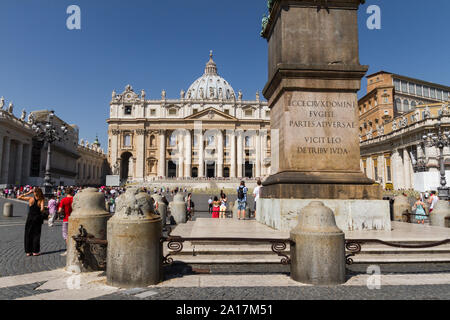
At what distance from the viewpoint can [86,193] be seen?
5.03m

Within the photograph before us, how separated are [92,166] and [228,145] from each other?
3489 centimetres

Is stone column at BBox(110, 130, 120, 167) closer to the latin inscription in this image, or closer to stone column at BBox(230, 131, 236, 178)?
stone column at BBox(230, 131, 236, 178)

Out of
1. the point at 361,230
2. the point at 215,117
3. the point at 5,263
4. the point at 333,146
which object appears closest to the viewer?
the point at 5,263

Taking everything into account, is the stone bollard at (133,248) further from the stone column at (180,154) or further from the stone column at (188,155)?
the stone column at (180,154)

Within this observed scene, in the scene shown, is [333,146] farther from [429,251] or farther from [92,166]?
[92,166]

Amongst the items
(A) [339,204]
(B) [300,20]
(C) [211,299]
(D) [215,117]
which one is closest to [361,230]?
(A) [339,204]

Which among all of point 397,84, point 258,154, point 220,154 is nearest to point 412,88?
point 397,84

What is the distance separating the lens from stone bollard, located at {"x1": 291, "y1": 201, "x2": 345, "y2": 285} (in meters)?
A: 3.71

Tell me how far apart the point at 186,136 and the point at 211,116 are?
7.74 metres

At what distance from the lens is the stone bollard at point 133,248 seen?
3.65m

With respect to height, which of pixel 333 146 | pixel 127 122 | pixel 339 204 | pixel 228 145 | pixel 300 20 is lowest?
pixel 339 204

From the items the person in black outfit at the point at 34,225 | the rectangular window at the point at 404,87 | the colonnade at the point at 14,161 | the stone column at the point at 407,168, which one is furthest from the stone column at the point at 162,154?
the person in black outfit at the point at 34,225

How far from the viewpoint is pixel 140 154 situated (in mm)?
77250

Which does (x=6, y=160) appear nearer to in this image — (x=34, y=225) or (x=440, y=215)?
(x=34, y=225)
